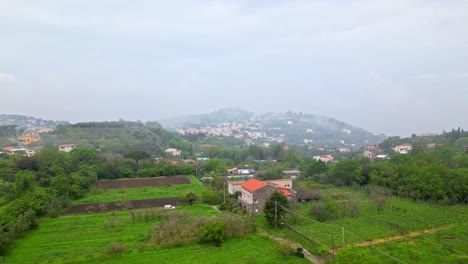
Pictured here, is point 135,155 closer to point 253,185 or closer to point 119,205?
point 119,205

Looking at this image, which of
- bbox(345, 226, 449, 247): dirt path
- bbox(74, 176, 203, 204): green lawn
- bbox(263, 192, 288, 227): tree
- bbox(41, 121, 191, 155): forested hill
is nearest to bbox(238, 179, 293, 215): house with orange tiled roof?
bbox(263, 192, 288, 227): tree

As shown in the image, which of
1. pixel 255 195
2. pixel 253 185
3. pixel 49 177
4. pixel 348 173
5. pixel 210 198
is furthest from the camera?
pixel 348 173

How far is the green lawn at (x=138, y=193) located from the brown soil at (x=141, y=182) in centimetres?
195

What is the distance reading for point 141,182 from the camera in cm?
4250

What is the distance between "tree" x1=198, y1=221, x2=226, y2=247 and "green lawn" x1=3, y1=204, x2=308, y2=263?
502 mm

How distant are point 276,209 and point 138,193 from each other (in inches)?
765

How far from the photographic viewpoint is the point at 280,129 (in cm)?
19688

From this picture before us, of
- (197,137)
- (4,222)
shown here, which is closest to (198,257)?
(4,222)

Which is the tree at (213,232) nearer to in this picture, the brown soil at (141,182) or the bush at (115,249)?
the bush at (115,249)

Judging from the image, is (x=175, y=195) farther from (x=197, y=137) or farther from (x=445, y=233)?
(x=197, y=137)

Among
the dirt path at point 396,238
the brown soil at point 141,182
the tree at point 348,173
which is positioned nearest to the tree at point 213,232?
the dirt path at point 396,238

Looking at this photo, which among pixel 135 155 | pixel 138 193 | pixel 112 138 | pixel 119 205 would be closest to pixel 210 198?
pixel 119 205

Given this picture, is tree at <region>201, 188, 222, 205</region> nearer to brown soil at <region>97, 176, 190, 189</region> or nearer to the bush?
brown soil at <region>97, 176, 190, 189</region>

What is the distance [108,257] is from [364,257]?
13506mm
